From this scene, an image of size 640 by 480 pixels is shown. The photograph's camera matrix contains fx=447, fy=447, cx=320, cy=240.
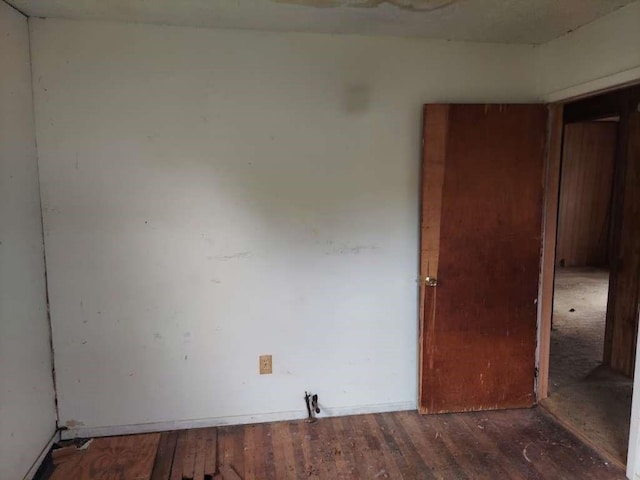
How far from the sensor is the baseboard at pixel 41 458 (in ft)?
6.86

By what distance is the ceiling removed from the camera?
6.59 ft

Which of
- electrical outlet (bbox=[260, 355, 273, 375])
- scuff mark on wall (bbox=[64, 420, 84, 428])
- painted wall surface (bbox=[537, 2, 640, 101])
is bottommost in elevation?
scuff mark on wall (bbox=[64, 420, 84, 428])

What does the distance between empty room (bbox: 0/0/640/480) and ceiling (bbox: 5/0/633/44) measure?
2 centimetres

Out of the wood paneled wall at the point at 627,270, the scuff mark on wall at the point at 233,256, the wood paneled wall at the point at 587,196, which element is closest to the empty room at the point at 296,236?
the scuff mark on wall at the point at 233,256

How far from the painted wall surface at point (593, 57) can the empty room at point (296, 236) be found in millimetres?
12

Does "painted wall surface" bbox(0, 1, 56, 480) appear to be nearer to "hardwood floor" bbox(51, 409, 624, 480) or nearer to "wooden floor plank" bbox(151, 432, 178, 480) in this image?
"hardwood floor" bbox(51, 409, 624, 480)

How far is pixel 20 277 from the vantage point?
Result: 6.80 feet

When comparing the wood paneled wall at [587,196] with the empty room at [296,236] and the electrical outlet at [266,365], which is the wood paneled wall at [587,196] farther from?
the electrical outlet at [266,365]

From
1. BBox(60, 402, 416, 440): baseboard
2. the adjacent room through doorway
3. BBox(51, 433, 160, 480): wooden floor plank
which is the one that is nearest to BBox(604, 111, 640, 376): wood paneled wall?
the adjacent room through doorway

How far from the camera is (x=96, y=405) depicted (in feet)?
8.06

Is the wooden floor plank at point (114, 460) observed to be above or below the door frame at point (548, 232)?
below

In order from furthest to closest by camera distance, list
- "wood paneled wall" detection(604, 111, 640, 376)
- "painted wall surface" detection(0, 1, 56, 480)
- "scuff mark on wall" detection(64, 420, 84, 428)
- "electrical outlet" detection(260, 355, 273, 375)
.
A: "wood paneled wall" detection(604, 111, 640, 376), "electrical outlet" detection(260, 355, 273, 375), "scuff mark on wall" detection(64, 420, 84, 428), "painted wall surface" detection(0, 1, 56, 480)

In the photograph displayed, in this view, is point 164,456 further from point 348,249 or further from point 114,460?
point 348,249

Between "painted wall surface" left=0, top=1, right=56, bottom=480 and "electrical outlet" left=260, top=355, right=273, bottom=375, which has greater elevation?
"painted wall surface" left=0, top=1, right=56, bottom=480
